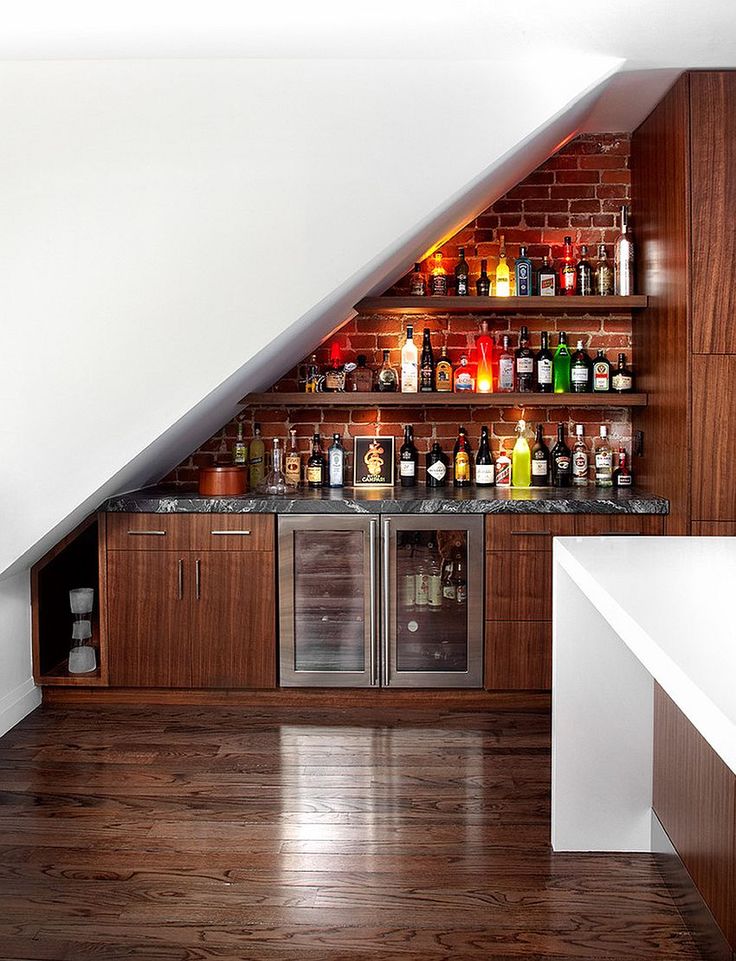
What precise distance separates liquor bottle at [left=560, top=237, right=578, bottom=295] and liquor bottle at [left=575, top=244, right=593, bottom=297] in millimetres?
18

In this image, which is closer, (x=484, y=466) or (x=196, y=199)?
(x=196, y=199)

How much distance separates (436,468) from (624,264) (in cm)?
115

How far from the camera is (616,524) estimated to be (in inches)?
150

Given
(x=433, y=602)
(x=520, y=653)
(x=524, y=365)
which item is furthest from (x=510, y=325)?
(x=520, y=653)

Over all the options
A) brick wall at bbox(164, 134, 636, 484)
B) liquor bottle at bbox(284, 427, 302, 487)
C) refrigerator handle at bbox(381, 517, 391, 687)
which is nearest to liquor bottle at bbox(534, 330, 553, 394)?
brick wall at bbox(164, 134, 636, 484)

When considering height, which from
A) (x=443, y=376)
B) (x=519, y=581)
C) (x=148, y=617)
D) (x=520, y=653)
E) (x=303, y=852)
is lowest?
(x=303, y=852)

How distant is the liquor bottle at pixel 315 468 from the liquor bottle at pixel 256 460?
209mm

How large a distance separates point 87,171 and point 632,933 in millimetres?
2670

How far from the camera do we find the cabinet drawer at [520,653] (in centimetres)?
384

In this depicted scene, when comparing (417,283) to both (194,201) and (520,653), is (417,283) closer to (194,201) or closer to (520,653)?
(194,201)

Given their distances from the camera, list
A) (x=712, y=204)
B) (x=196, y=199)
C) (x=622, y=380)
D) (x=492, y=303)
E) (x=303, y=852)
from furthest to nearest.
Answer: (x=622, y=380) → (x=492, y=303) → (x=712, y=204) → (x=196, y=199) → (x=303, y=852)

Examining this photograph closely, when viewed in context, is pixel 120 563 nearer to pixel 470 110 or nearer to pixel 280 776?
pixel 280 776

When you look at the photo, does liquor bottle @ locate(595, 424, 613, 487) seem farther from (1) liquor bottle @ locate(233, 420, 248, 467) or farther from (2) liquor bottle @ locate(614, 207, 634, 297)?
(1) liquor bottle @ locate(233, 420, 248, 467)

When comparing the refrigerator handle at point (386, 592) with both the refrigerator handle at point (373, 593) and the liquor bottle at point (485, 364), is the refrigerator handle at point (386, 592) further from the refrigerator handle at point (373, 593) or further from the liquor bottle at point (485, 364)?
the liquor bottle at point (485, 364)
